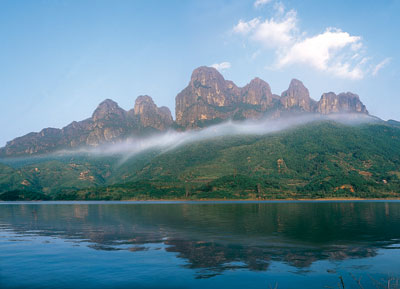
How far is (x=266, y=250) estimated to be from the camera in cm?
4944

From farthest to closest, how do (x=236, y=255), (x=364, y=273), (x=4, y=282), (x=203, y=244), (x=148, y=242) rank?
1. (x=148, y=242)
2. (x=203, y=244)
3. (x=236, y=255)
4. (x=364, y=273)
5. (x=4, y=282)

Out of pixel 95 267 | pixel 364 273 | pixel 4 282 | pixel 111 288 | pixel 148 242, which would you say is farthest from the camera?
pixel 148 242

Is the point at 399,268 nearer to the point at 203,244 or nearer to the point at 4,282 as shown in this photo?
the point at 203,244

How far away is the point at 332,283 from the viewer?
32844mm

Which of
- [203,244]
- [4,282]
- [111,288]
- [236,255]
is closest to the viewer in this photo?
[111,288]

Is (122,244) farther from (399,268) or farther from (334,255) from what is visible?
(399,268)

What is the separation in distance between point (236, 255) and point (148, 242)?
1918 cm

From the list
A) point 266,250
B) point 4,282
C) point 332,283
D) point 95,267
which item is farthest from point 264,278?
point 4,282

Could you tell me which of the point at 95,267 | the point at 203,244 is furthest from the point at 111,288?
the point at 203,244

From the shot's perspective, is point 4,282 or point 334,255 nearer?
point 4,282

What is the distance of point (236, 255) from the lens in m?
46.1

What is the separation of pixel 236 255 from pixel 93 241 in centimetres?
2884

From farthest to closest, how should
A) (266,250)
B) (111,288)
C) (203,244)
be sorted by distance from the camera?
(203,244)
(266,250)
(111,288)

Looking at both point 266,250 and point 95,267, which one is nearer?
point 95,267
